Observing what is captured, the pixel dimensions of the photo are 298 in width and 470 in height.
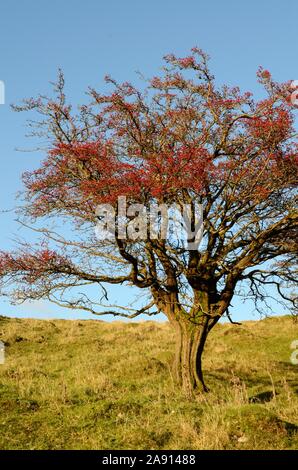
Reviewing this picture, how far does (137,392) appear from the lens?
16141 mm

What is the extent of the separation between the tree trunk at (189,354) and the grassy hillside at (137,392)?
682 mm

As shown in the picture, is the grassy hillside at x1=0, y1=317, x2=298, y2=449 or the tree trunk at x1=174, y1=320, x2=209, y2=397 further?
the tree trunk at x1=174, y1=320, x2=209, y2=397

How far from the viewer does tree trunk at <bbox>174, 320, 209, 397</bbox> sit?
16422 mm

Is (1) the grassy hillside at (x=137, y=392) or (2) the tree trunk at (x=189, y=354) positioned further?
(2) the tree trunk at (x=189, y=354)

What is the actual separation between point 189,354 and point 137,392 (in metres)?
1.99

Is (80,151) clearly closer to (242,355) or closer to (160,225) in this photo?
(160,225)

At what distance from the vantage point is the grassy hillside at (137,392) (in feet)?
32.0

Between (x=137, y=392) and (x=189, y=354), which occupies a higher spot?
(x=189, y=354)

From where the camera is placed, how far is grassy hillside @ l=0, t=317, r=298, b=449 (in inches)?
384

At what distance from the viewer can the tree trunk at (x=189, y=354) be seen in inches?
647

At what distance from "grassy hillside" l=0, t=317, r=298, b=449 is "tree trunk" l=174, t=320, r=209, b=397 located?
682mm

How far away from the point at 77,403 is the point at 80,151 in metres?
7.42

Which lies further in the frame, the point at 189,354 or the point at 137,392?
the point at 189,354

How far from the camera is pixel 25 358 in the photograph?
24.1 metres
